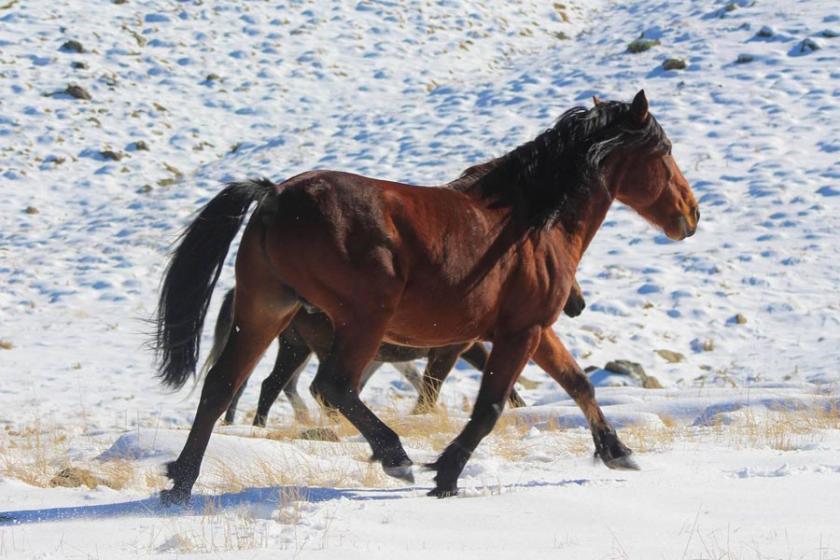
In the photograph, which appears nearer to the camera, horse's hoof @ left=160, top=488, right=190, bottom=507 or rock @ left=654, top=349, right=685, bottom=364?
horse's hoof @ left=160, top=488, right=190, bottom=507

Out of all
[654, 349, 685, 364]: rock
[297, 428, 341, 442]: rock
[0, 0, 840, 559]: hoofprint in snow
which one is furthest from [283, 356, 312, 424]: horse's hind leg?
[654, 349, 685, 364]: rock

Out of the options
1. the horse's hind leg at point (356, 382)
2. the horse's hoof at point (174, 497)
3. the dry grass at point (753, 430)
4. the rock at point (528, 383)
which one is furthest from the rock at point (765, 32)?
the horse's hoof at point (174, 497)

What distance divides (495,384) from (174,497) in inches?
63.4

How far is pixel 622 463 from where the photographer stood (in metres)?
5.95

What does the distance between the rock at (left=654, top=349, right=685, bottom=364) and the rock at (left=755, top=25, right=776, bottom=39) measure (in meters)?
12.1

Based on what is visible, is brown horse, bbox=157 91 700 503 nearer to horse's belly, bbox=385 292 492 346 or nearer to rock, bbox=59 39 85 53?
horse's belly, bbox=385 292 492 346

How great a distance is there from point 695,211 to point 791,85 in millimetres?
14517

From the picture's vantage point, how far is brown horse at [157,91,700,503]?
203 inches

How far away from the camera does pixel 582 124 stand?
247 inches

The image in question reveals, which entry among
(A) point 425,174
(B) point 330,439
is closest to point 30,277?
(A) point 425,174

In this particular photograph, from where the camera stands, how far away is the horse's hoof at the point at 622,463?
5.93 metres

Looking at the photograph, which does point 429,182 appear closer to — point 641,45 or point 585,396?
point 641,45

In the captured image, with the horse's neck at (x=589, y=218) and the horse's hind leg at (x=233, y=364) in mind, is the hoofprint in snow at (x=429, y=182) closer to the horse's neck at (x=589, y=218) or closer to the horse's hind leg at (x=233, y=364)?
the horse's hind leg at (x=233, y=364)

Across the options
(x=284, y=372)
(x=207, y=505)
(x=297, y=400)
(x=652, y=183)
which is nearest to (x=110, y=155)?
(x=297, y=400)
